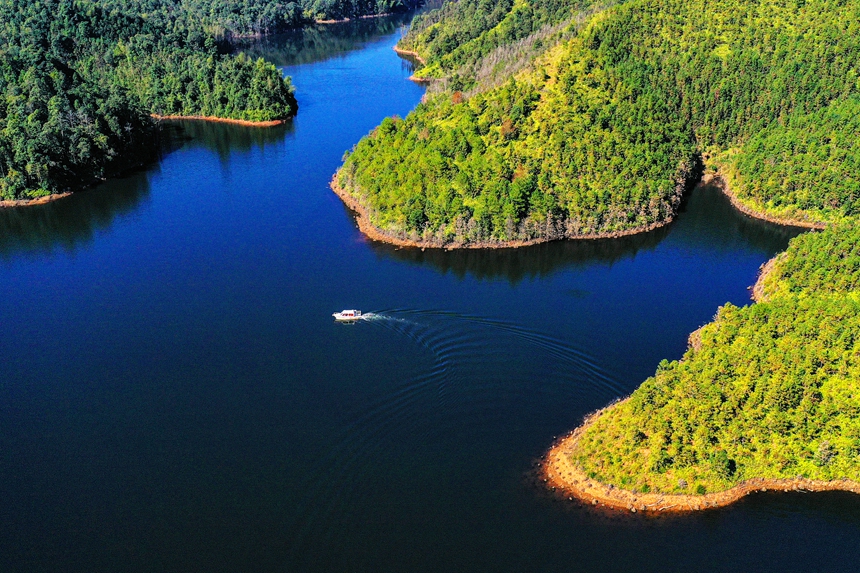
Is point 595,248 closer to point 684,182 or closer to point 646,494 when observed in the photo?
point 684,182

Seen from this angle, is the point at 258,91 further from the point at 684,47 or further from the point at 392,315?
the point at 392,315

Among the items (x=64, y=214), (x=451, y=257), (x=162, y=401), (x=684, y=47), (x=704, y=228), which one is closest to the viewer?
(x=162, y=401)

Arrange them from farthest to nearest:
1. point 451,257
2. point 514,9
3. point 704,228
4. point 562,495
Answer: point 514,9, point 704,228, point 451,257, point 562,495

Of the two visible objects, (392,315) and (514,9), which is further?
(514,9)

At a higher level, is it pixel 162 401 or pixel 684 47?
pixel 684 47

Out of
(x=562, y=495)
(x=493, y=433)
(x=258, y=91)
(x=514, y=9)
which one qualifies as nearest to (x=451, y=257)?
(x=493, y=433)

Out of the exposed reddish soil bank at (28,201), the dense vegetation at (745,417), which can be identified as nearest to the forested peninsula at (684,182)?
the dense vegetation at (745,417)

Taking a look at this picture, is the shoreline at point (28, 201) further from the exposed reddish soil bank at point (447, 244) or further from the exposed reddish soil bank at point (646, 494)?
the exposed reddish soil bank at point (646, 494)
